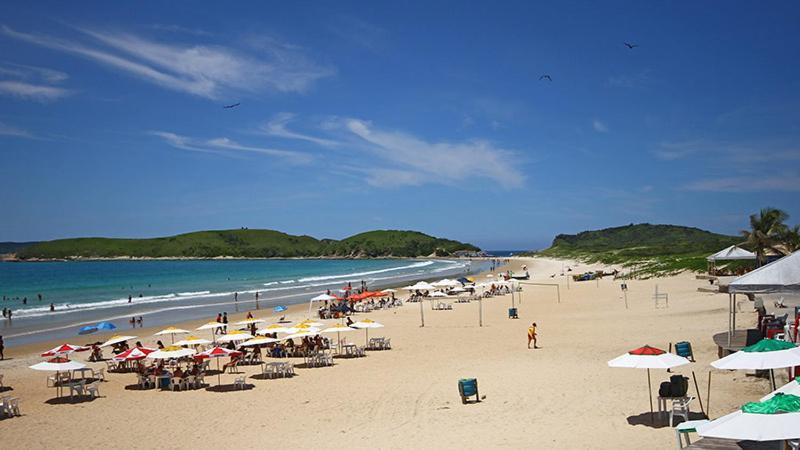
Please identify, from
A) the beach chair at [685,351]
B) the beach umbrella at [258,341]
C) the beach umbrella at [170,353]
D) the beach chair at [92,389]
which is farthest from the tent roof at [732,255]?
the beach chair at [92,389]

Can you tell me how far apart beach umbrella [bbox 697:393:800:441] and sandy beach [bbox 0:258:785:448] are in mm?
3982

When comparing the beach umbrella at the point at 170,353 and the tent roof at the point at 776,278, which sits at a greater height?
the tent roof at the point at 776,278

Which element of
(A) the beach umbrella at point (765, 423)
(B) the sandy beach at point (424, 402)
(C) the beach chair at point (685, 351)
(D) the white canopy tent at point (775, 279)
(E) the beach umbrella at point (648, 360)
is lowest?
(B) the sandy beach at point (424, 402)

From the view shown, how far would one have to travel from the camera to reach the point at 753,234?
30719mm

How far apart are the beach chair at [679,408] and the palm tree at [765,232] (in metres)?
22.8

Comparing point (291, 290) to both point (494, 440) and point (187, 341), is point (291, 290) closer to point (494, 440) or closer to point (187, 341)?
point (187, 341)

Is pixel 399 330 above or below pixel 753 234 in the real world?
below

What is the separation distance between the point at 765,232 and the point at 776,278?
22543 millimetres

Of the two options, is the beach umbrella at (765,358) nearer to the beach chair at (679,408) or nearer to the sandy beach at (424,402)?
the sandy beach at (424,402)

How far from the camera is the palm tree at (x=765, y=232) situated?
98.8ft

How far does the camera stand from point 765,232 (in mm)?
31234

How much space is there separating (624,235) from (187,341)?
615 ft

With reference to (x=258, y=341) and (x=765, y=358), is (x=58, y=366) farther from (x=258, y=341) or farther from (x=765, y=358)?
(x=765, y=358)

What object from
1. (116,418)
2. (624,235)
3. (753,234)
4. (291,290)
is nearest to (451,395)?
(116,418)
